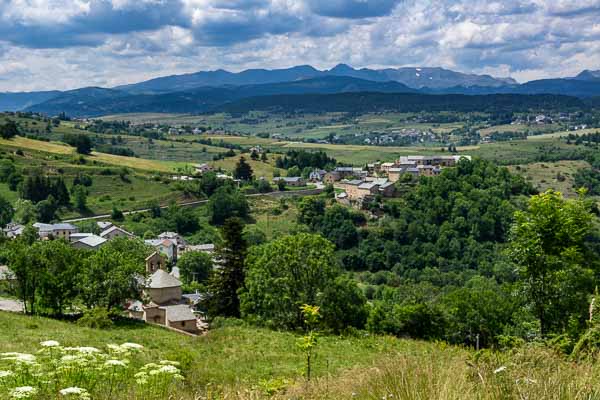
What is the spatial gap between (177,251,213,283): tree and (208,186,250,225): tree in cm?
2308

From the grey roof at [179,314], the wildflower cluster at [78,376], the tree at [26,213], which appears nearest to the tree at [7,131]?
the tree at [26,213]

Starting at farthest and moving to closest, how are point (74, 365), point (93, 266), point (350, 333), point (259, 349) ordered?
point (93, 266) → point (350, 333) → point (259, 349) → point (74, 365)

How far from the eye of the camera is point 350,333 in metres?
21.9

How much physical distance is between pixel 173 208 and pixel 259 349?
65.0 meters

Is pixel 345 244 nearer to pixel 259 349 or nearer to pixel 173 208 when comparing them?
pixel 173 208

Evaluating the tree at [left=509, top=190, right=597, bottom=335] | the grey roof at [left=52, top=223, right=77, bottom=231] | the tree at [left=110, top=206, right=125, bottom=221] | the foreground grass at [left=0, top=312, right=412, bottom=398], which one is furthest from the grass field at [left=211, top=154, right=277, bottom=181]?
the tree at [left=509, top=190, right=597, bottom=335]

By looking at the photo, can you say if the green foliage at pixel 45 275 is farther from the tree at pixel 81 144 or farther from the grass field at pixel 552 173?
the grass field at pixel 552 173

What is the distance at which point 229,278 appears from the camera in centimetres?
3097

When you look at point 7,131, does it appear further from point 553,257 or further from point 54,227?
point 553,257

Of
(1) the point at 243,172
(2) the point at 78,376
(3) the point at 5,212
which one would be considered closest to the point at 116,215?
(3) the point at 5,212

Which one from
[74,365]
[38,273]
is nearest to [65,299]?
[38,273]

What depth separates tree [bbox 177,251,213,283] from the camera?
56688mm

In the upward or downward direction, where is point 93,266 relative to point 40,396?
downward

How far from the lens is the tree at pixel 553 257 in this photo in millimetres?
13375
